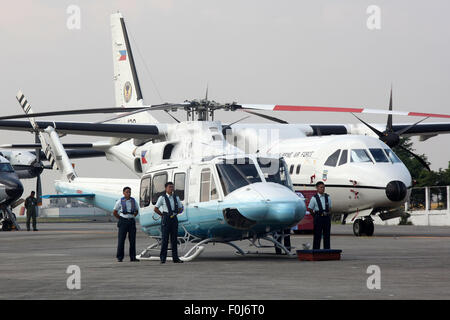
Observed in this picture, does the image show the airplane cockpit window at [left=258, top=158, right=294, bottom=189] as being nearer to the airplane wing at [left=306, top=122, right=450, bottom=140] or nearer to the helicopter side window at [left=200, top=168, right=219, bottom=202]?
the helicopter side window at [left=200, top=168, right=219, bottom=202]

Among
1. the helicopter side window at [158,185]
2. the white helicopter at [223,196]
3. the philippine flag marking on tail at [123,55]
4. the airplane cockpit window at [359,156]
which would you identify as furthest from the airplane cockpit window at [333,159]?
the philippine flag marking on tail at [123,55]

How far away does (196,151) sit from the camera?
70.5 feet

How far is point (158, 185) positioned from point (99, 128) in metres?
13.8

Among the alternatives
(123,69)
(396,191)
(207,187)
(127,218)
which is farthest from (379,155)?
(123,69)

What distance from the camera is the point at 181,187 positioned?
18.4 metres

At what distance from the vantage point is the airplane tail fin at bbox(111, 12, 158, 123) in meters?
38.8

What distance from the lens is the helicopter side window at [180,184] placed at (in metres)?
18.4

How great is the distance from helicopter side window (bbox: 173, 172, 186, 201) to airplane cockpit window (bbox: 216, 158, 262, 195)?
115cm

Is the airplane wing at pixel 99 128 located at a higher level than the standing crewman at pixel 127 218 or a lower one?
higher

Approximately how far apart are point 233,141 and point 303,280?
61.0 feet

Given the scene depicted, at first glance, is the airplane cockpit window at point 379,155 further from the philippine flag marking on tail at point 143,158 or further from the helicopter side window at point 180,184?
the helicopter side window at point 180,184

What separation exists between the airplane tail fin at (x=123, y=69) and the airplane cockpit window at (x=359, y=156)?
1473cm
